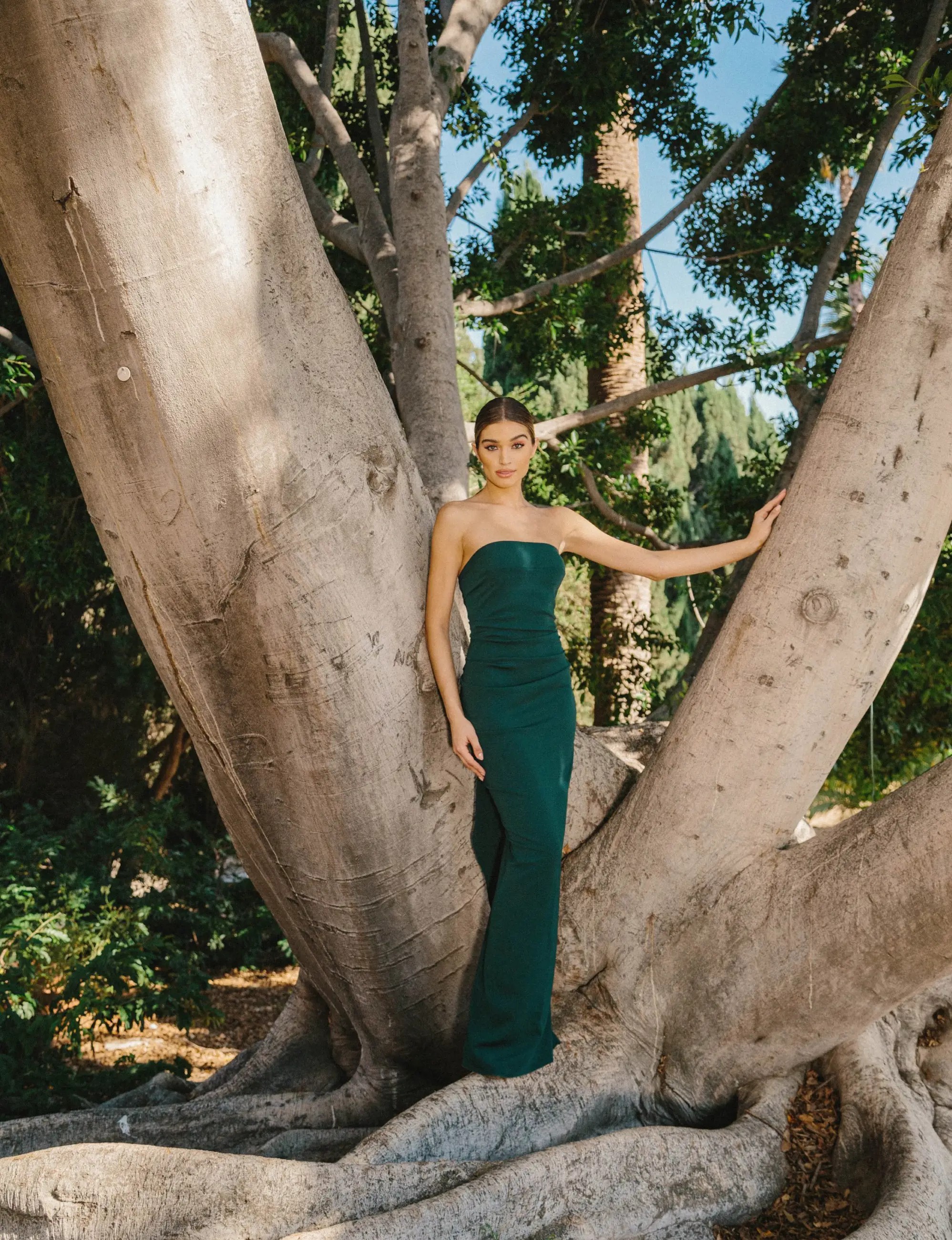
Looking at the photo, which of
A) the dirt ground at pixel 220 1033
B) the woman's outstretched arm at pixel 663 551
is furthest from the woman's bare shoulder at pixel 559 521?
the dirt ground at pixel 220 1033

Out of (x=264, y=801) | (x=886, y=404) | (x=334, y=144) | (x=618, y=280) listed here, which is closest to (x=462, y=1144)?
→ (x=264, y=801)

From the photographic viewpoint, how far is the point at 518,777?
2586 millimetres

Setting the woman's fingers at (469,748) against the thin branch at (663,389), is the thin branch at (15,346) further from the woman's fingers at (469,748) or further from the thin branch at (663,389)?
the woman's fingers at (469,748)

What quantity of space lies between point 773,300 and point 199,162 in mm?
5978

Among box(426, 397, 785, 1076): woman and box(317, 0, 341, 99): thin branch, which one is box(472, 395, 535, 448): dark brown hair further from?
box(317, 0, 341, 99): thin branch

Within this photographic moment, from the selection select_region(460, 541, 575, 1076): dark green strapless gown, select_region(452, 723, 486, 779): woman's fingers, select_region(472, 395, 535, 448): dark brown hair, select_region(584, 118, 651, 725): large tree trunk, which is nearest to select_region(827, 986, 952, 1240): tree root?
select_region(460, 541, 575, 1076): dark green strapless gown

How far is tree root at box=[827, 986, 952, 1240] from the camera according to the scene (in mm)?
2432

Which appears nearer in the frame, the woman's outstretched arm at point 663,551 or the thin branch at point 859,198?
the woman's outstretched arm at point 663,551

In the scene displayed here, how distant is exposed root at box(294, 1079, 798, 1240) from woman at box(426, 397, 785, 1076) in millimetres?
328

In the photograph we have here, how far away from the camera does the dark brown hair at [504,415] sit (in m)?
2.70

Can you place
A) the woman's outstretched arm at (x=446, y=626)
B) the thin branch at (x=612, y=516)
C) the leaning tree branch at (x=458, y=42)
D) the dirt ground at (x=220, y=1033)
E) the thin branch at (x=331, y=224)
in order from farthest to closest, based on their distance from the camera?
1. the thin branch at (x=612, y=516)
2. the thin branch at (x=331, y=224)
3. the dirt ground at (x=220, y=1033)
4. the leaning tree branch at (x=458, y=42)
5. the woman's outstretched arm at (x=446, y=626)

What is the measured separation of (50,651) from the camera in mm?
7621

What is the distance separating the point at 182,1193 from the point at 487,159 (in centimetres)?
592

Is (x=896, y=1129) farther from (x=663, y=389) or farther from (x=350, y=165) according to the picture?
(x=350, y=165)
